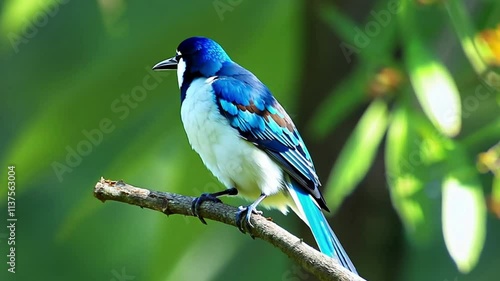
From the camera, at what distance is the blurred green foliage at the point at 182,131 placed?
316cm

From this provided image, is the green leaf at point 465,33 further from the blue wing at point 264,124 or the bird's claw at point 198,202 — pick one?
the bird's claw at point 198,202

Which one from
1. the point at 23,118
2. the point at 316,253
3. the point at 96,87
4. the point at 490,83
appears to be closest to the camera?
the point at 316,253

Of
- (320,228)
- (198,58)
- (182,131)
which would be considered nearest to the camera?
(320,228)

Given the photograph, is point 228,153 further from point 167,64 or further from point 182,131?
point 182,131

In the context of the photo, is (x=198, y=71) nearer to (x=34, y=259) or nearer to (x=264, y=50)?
(x=264, y=50)

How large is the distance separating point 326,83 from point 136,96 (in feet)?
3.07

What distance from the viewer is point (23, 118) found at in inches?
178

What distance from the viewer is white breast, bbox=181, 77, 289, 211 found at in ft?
10.0

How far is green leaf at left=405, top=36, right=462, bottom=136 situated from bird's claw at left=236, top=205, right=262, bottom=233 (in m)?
0.69

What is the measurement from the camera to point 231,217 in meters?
2.66

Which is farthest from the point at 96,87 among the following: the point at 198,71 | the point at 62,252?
the point at 62,252

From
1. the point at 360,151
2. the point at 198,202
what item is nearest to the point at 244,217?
the point at 198,202

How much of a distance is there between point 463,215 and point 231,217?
2.72ft

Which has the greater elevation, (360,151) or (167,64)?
(167,64)
